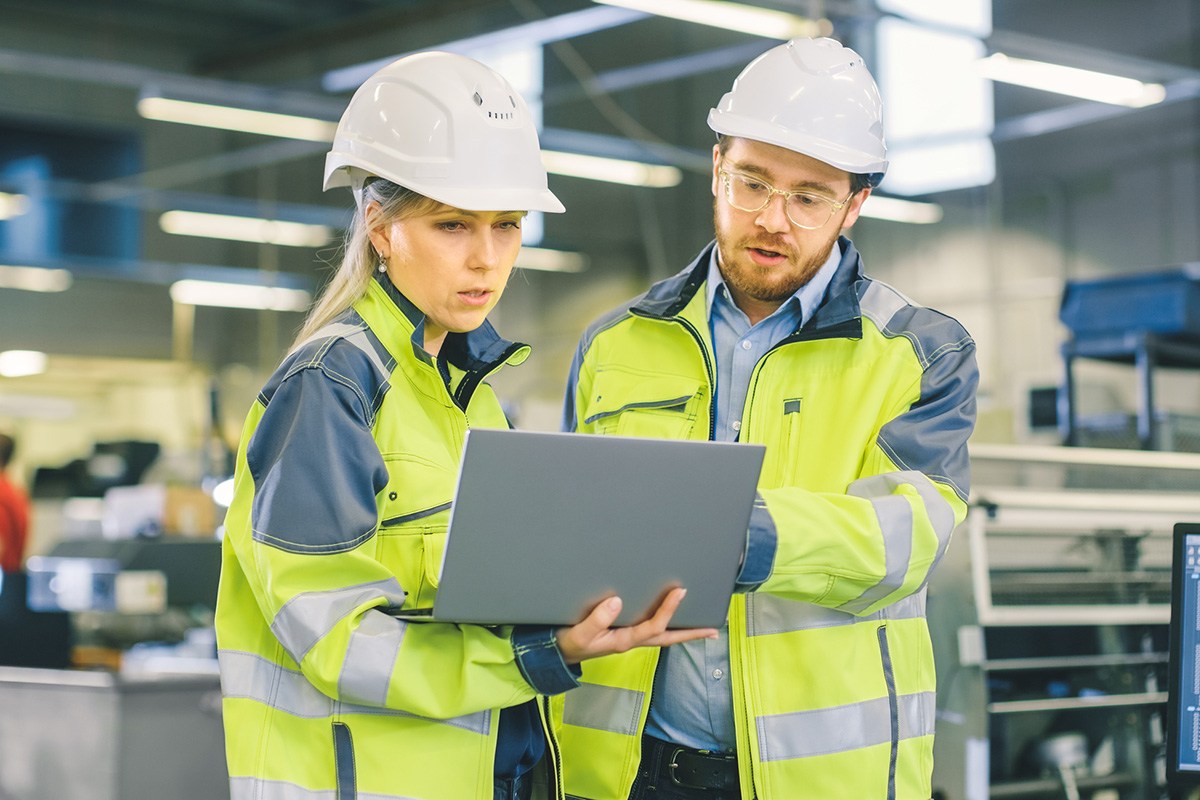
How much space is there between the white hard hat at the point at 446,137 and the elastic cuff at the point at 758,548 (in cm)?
44

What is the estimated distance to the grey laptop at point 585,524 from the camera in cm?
135

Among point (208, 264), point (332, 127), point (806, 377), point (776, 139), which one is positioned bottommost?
point (806, 377)

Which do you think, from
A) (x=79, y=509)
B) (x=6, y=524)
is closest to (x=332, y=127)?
(x=79, y=509)

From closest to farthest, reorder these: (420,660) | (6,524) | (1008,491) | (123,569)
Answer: (420,660) < (1008,491) < (123,569) < (6,524)

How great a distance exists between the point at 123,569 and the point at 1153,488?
3449 mm

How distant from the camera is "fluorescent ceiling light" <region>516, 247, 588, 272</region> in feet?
31.3

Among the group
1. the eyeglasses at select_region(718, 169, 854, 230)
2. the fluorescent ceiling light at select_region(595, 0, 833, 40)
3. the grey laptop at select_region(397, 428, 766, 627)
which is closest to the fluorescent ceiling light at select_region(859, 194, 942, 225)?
the fluorescent ceiling light at select_region(595, 0, 833, 40)

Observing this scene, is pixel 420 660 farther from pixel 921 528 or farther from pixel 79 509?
pixel 79 509

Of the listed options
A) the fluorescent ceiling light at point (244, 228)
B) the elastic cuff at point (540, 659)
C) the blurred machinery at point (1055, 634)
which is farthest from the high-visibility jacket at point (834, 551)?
the fluorescent ceiling light at point (244, 228)

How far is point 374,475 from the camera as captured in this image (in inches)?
57.4

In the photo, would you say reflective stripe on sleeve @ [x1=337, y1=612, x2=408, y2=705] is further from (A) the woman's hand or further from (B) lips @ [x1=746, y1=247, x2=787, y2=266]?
(B) lips @ [x1=746, y1=247, x2=787, y2=266]

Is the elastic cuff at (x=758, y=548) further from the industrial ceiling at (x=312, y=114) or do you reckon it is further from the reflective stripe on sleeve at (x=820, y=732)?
the industrial ceiling at (x=312, y=114)

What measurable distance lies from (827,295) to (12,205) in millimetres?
8608

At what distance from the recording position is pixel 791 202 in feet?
6.22
